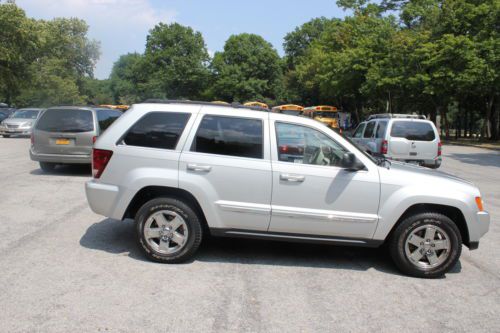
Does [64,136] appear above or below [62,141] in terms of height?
above

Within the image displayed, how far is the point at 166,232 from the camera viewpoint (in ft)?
17.5

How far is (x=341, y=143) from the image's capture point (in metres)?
5.36

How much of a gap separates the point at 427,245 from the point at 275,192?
1.79 metres

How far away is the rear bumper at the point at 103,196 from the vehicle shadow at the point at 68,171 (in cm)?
670

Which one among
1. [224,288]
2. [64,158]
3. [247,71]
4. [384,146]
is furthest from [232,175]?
[247,71]

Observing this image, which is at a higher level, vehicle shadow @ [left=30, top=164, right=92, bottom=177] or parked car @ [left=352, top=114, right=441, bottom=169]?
parked car @ [left=352, top=114, right=441, bottom=169]

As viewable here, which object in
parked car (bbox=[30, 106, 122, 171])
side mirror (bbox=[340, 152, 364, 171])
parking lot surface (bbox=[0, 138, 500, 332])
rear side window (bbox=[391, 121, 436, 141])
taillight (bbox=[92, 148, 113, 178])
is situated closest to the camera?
parking lot surface (bbox=[0, 138, 500, 332])

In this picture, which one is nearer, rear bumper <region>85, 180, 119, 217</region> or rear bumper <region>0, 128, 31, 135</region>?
rear bumper <region>85, 180, 119, 217</region>

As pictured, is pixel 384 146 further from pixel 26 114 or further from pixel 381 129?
pixel 26 114

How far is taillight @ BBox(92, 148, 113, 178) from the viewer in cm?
552

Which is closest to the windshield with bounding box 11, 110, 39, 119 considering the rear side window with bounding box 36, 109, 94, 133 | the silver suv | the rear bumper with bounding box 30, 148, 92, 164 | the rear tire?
the rear tire

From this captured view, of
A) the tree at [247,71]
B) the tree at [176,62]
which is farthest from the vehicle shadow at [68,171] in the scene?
the tree at [176,62]

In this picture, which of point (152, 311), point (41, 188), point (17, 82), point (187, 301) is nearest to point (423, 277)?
point (187, 301)

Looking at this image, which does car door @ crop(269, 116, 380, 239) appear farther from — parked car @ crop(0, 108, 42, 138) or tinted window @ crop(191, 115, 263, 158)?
parked car @ crop(0, 108, 42, 138)
